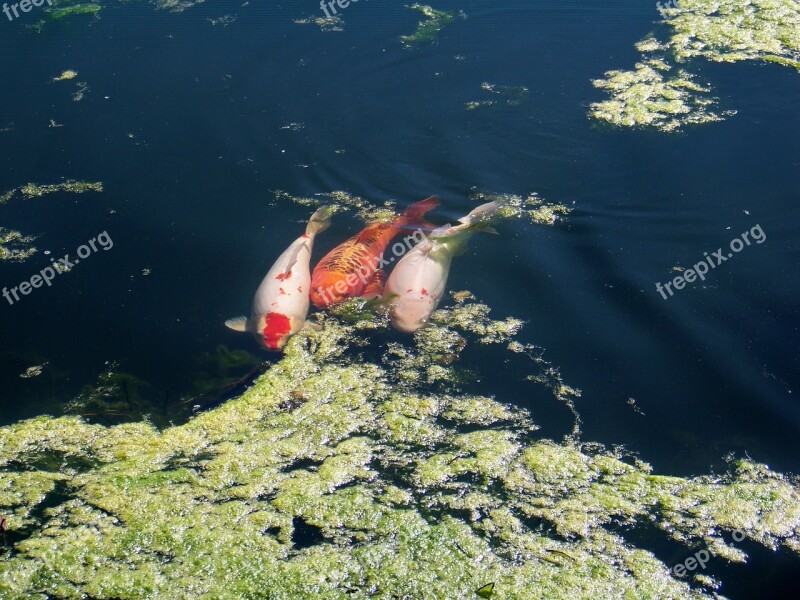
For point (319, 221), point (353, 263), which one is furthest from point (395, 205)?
point (353, 263)

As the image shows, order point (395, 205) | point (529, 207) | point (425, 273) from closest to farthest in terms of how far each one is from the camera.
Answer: point (425, 273), point (529, 207), point (395, 205)

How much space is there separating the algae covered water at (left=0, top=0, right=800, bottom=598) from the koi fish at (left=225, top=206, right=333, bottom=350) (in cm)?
8

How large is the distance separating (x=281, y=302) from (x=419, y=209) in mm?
1149

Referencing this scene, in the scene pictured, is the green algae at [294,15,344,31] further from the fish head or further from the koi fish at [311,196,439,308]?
the fish head

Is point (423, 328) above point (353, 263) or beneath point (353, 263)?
beneath

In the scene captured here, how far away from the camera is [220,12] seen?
689 centimetres

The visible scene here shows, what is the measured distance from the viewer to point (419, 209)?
4355mm

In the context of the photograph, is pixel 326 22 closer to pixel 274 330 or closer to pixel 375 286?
pixel 375 286

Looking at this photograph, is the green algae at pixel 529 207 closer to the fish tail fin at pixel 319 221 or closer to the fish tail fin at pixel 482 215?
the fish tail fin at pixel 482 215

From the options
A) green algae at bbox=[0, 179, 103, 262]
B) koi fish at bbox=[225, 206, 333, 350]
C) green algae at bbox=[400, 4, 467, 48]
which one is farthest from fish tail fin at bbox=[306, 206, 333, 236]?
green algae at bbox=[400, 4, 467, 48]

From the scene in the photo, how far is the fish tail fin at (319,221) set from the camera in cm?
422

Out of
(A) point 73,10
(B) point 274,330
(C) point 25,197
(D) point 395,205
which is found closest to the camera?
(B) point 274,330

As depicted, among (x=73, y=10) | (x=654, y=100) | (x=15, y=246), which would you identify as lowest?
(x=15, y=246)

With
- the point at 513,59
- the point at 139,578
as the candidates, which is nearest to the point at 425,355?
the point at 139,578
